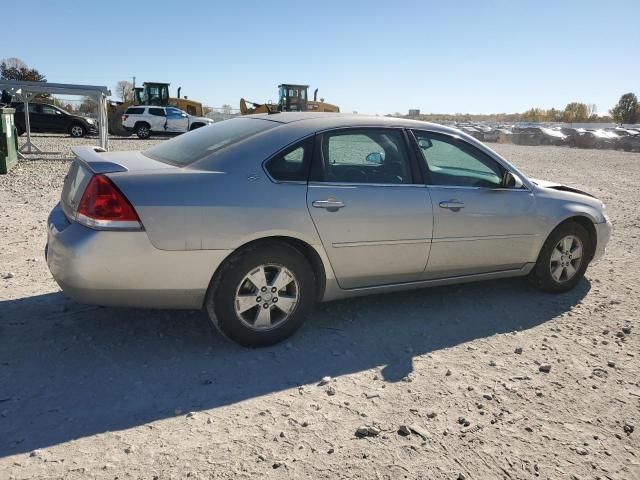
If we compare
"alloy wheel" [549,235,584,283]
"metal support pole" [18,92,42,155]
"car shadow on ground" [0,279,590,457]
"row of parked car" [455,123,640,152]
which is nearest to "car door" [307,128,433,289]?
"car shadow on ground" [0,279,590,457]

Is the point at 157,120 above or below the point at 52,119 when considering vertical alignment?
above

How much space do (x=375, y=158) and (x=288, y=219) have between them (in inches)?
41.0

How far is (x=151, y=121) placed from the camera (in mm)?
27062

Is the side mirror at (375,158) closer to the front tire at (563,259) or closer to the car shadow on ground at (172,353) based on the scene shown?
the car shadow on ground at (172,353)

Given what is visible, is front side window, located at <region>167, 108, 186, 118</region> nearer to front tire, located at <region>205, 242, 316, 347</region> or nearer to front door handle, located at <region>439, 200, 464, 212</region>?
front door handle, located at <region>439, 200, 464, 212</region>

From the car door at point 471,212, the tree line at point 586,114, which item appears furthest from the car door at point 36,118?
the tree line at point 586,114

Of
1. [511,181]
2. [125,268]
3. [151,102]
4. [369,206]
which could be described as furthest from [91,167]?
[151,102]

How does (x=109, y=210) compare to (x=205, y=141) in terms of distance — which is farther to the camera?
(x=205, y=141)

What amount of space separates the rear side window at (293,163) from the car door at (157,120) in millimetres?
25304

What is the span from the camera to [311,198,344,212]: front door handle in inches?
141

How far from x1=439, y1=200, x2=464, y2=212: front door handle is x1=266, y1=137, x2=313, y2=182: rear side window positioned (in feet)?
3.74

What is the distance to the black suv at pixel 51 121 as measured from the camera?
24.0 metres

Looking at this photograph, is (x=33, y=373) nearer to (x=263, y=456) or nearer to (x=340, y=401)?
(x=263, y=456)

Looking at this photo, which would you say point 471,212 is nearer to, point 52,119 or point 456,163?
point 456,163
